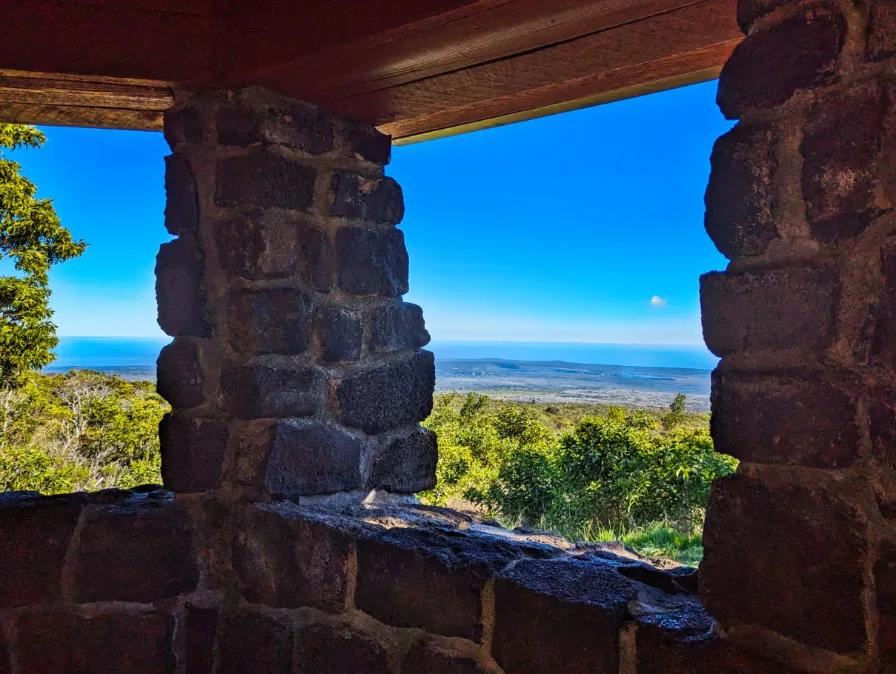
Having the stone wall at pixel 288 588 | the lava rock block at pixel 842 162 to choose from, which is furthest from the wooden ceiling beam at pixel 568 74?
the stone wall at pixel 288 588

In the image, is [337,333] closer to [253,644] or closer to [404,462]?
[404,462]

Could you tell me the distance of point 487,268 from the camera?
31562 millimetres

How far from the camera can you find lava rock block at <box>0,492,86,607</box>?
1962mm

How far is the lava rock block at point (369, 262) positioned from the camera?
2102 mm

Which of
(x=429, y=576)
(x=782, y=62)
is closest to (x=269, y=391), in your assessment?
(x=429, y=576)

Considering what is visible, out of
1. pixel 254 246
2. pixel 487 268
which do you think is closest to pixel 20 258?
pixel 254 246

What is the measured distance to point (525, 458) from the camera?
171 inches

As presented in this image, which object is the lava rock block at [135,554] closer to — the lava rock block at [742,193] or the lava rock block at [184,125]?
the lava rock block at [184,125]

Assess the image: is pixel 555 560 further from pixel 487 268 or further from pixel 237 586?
pixel 487 268

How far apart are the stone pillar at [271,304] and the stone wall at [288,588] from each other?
0.15 meters

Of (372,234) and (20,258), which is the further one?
(20,258)

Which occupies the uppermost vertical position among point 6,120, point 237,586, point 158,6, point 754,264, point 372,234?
point 158,6

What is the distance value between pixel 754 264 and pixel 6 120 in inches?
86.6

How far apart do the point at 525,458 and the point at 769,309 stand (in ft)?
10.9
